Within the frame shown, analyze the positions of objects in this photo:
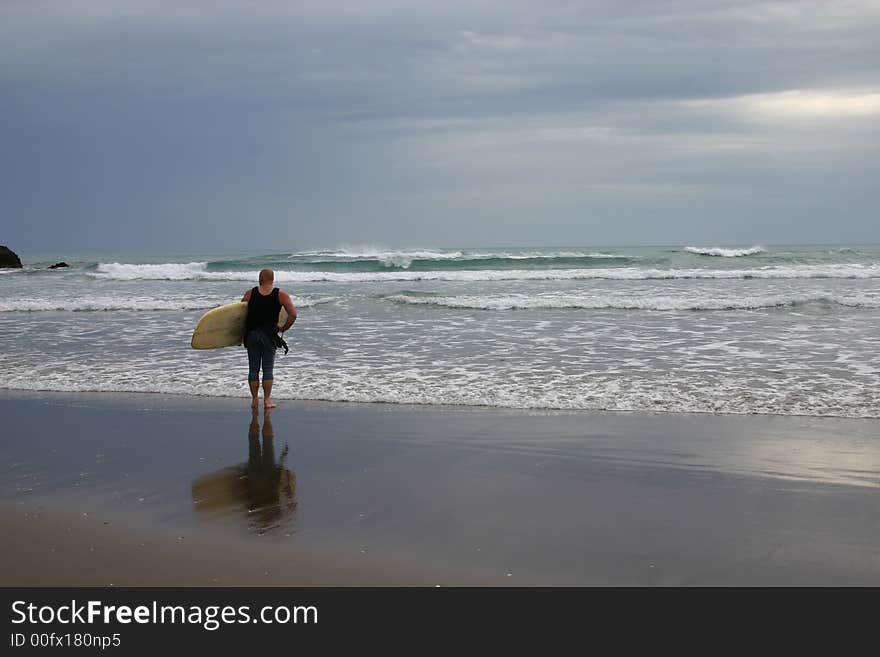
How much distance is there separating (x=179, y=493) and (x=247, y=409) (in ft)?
10.6

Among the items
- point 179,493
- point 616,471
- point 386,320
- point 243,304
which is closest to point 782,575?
point 616,471

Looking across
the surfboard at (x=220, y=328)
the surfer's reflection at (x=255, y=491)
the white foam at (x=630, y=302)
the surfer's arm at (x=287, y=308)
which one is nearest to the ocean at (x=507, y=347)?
the white foam at (x=630, y=302)

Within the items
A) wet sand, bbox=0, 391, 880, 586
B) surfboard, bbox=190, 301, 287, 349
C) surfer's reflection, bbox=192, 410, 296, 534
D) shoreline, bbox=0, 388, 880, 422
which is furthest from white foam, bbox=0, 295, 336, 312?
surfer's reflection, bbox=192, 410, 296, 534

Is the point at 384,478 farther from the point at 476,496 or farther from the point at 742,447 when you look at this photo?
the point at 742,447

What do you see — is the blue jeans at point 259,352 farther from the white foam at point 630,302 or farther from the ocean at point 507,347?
the white foam at point 630,302

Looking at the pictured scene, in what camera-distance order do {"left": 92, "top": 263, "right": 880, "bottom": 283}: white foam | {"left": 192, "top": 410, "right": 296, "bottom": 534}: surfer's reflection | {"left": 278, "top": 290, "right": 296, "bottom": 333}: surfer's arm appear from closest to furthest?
{"left": 192, "top": 410, "right": 296, "bottom": 534}: surfer's reflection
{"left": 278, "top": 290, "right": 296, "bottom": 333}: surfer's arm
{"left": 92, "top": 263, "right": 880, "bottom": 283}: white foam

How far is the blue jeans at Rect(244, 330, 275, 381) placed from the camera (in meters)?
8.77

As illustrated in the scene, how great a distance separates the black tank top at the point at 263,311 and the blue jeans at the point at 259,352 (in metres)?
0.10

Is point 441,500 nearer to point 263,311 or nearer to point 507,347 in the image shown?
point 263,311

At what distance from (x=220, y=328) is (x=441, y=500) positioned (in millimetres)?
5539

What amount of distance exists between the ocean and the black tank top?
3.33 ft

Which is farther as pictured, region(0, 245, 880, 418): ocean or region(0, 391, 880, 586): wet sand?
region(0, 245, 880, 418): ocean

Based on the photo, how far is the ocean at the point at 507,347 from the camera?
29.9 feet

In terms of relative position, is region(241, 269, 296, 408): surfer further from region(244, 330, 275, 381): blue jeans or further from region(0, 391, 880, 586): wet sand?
region(0, 391, 880, 586): wet sand
